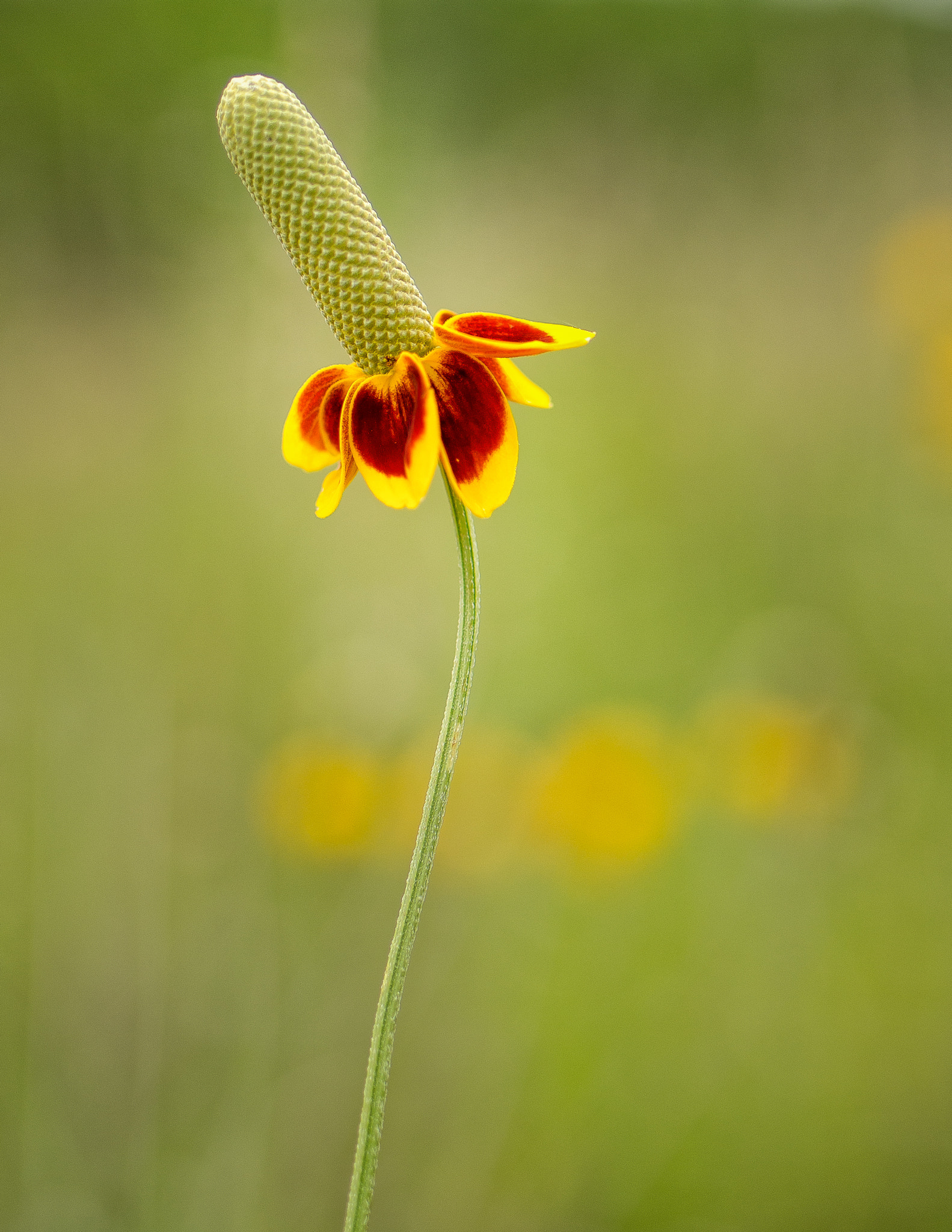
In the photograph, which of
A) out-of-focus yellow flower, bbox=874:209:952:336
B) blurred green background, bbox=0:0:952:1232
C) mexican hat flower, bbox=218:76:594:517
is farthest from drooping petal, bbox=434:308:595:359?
out-of-focus yellow flower, bbox=874:209:952:336

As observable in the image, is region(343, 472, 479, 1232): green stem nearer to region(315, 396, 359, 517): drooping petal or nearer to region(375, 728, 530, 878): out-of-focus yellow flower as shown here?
region(315, 396, 359, 517): drooping petal

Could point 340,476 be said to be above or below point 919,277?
below

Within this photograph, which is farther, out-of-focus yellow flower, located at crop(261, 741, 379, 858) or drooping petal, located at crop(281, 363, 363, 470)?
out-of-focus yellow flower, located at crop(261, 741, 379, 858)

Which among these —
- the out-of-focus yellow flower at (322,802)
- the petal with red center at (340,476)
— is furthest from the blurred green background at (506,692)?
the petal with red center at (340,476)

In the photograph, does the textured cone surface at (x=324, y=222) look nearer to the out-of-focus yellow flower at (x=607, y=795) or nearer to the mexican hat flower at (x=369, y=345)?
the mexican hat flower at (x=369, y=345)

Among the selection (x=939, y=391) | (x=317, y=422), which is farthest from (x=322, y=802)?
(x=939, y=391)

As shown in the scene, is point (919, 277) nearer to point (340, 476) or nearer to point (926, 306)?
point (926, 306)
